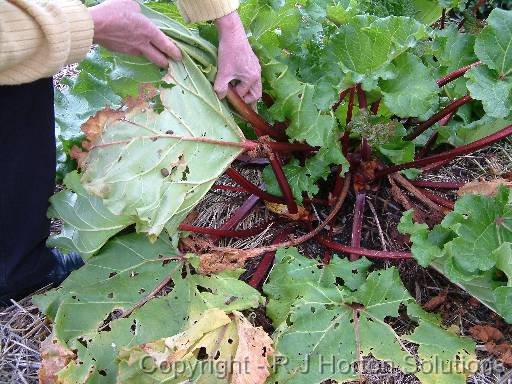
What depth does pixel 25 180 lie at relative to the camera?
1.65 metres

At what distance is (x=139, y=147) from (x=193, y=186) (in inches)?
6.5

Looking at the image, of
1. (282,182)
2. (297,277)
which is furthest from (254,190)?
(297,277)

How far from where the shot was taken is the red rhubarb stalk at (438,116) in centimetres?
180

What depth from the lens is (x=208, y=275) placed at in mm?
1673

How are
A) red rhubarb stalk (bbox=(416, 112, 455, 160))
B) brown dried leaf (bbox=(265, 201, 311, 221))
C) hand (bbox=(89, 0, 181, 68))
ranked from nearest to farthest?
hand (bbox=(89, 0, 181, 68)), brown dried leaf (bbox=(265, 201, 311, 221)), red rhubarb stalk (bbox=(416, 112, 455, 160))

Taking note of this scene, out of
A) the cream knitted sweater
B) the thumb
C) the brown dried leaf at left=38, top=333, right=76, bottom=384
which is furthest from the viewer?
the thumb

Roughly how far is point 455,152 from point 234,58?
0.71m

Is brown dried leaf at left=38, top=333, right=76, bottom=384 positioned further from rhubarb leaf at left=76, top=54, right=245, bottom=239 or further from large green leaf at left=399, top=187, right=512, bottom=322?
large green leaf at left=399, top=187, right=512, bottom=322

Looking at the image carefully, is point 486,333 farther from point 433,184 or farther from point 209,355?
point 209,355

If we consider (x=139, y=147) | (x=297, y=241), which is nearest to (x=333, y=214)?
(x=297, y=241)

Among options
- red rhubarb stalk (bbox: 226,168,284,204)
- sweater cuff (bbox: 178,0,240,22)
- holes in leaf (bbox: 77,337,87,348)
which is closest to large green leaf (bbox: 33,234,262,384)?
holes in leaf (bbox: 77,337,87,348)

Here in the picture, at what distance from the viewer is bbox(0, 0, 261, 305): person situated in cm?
124

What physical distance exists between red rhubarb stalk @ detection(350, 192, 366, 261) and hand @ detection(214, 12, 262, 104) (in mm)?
491

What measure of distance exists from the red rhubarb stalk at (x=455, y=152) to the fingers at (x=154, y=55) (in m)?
0.73
